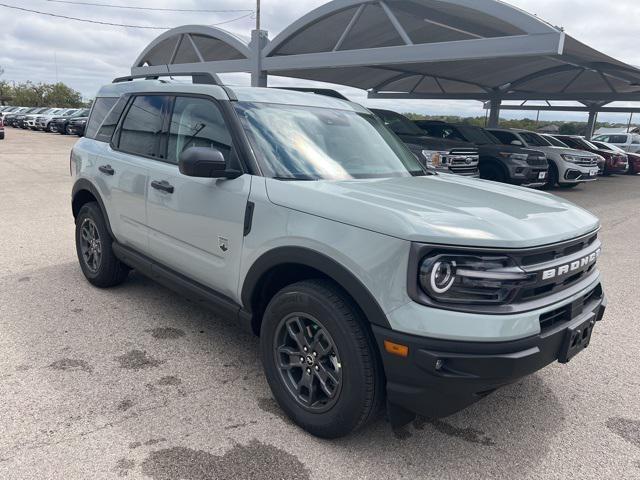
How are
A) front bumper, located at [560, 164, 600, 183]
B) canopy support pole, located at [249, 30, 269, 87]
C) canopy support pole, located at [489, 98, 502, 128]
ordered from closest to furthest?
front bumper, located at [560, 164, 600, 183], canopy support pole, located at [249, 30, 269, 87], canopy support pole, located at [489, 98, 502, 128]

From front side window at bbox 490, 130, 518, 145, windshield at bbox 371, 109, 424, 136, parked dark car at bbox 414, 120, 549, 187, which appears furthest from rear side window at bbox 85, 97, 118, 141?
front side window at bbox 490, 130, 518, 145

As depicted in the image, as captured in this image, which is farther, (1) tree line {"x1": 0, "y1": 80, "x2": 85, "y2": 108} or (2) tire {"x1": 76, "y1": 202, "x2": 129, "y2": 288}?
(1) tree line {"x1": 0, "y1": 80, "x2": 85, "y2": 108}

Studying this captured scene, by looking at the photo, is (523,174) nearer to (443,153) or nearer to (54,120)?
(443,153)

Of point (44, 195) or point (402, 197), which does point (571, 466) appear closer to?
point (402, 197)

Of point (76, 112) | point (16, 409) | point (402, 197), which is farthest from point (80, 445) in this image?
point (76, 112)

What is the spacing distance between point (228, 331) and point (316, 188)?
179cm

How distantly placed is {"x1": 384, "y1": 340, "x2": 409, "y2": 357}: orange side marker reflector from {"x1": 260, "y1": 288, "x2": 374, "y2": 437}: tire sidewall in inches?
6.0

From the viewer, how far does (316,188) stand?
2.73 meters

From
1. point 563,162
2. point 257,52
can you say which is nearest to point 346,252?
point 563,162

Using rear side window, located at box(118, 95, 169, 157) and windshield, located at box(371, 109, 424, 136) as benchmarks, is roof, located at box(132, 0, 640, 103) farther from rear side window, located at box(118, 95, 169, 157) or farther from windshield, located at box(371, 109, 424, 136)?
rear side window, located at box(118, 95, 169, 157)

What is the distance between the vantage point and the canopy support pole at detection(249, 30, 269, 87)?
17.4 meters

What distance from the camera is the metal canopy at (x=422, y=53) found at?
37.3 feet

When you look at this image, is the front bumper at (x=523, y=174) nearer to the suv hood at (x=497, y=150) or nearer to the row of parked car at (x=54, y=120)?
the suv hood at (x=497, y=150)

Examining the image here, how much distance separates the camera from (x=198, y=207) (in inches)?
130
